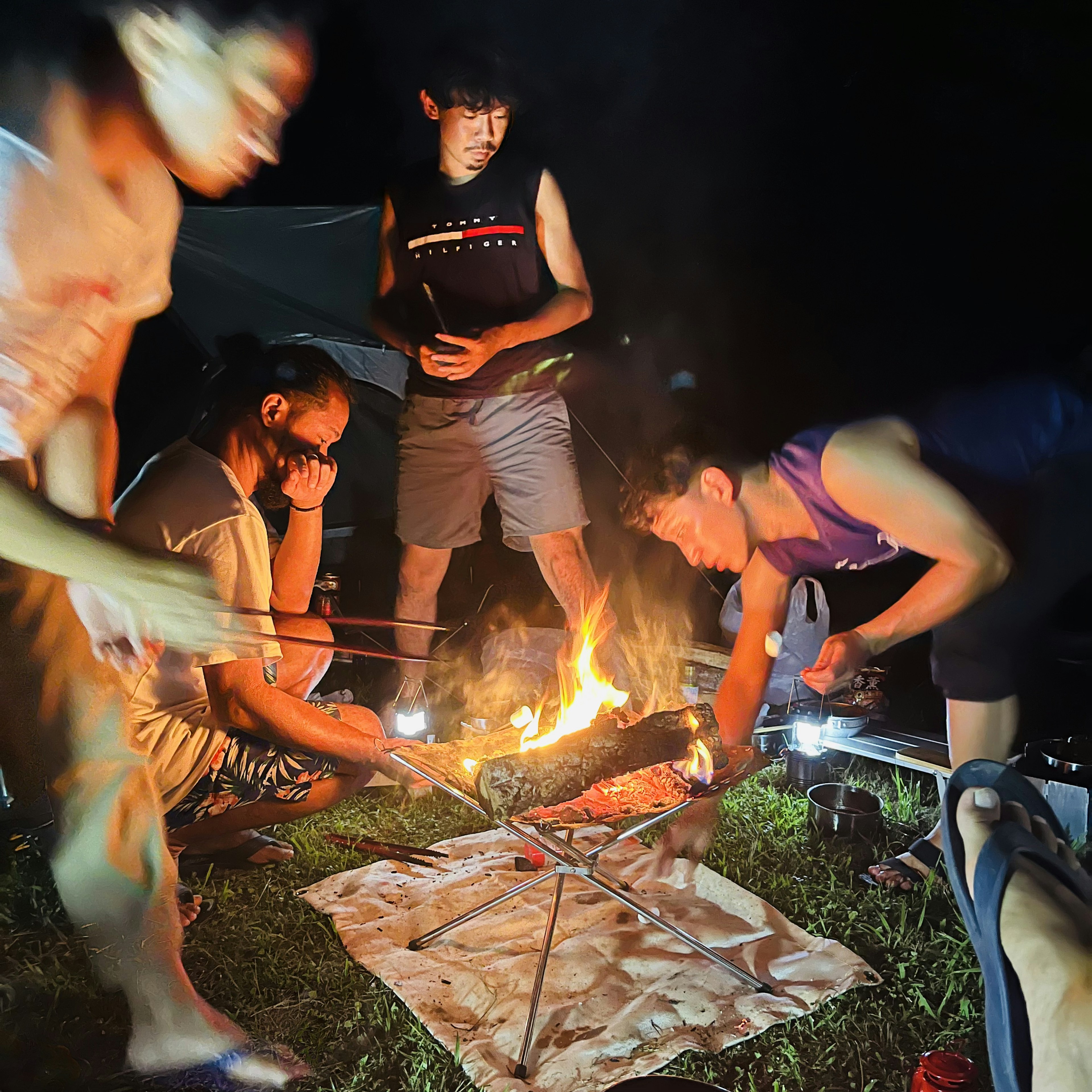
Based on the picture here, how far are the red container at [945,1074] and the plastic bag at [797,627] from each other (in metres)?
1.80

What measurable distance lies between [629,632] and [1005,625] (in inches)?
73.0

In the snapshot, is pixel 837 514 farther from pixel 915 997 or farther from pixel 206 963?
pixel 206 963

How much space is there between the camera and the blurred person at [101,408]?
3014mm

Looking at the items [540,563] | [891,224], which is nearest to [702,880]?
[540,563]

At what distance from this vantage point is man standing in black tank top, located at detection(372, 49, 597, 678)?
3.59 m

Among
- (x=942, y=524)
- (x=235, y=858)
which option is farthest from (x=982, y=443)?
(x=235, y=858)

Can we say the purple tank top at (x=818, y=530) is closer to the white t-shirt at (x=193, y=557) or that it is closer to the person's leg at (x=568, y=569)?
the person's leg at (x=568, y=569)

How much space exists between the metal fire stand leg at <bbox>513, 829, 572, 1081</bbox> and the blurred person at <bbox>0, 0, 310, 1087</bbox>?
90cm

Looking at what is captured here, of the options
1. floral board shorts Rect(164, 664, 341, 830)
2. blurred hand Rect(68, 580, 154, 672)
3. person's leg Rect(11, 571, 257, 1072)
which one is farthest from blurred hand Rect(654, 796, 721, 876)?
blurred hand Rect(68, 580, 154, 672)

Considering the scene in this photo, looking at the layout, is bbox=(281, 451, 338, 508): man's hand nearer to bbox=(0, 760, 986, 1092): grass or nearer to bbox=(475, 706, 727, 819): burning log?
bbox=(475, 706, 727, 819): burning log

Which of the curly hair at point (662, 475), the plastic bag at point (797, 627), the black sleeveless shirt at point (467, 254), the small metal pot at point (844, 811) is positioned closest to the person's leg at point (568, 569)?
the curly hair at point (662, 475)

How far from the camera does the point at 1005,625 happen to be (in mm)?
3494

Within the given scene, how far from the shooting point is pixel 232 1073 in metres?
3.03

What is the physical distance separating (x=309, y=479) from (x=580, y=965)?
2.55 metres
